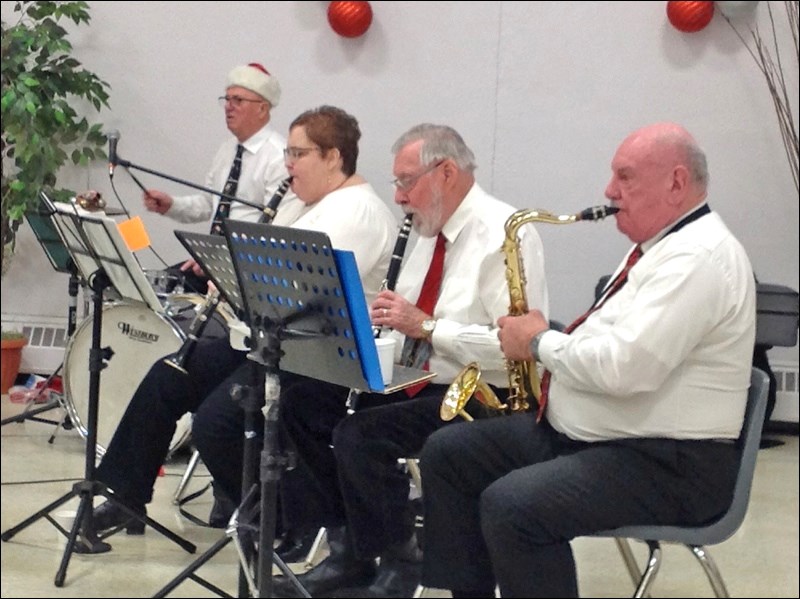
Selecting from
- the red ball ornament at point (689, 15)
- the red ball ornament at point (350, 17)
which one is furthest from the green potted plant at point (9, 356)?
the red ball ornament at point (689, 15)

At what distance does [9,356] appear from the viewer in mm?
2156

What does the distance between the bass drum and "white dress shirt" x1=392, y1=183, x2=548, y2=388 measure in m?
0.57

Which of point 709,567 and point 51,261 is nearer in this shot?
point 709,567

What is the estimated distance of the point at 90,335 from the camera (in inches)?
94.4

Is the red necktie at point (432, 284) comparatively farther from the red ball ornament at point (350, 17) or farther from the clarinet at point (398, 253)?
the red ball ornament at point (350, 17)

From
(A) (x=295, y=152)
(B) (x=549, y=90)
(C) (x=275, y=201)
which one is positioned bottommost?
(C) (x=275, y=201)

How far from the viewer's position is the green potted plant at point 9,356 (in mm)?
2115

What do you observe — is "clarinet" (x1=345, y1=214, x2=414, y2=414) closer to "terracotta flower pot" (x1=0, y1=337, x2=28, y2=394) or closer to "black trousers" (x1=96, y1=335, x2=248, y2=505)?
"black trousers" (x1=96, y1=335, x2=248, y2=505)

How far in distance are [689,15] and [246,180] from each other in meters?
1.69

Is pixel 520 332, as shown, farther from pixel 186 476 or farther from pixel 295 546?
pixel 186 476

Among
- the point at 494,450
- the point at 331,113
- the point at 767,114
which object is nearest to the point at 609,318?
the point at 494,450

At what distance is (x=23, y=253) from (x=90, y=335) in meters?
0.37

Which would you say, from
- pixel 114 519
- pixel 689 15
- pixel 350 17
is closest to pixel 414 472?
pixel 114 519

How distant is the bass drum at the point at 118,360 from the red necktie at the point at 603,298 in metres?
0.87
